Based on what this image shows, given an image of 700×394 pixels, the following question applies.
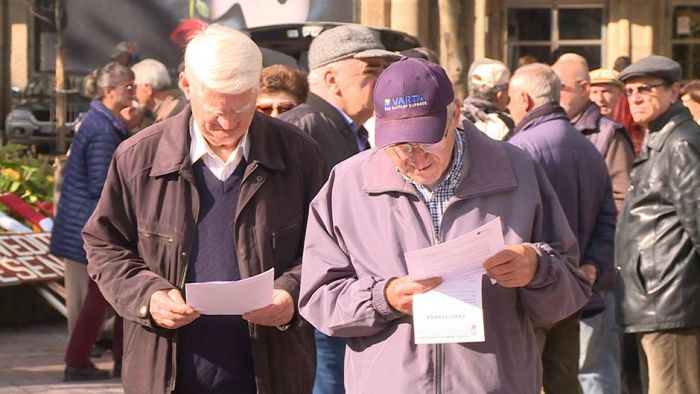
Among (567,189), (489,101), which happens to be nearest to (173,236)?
(567,189)

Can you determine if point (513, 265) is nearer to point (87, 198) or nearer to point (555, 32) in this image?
point (87, 198)

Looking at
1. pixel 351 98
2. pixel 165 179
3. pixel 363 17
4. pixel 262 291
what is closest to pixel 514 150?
pixel 262 291

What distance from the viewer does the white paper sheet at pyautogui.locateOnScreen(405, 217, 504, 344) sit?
370 cm

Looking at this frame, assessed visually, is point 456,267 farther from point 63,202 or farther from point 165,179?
point 63,202

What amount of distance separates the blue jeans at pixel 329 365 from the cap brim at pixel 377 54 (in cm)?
122

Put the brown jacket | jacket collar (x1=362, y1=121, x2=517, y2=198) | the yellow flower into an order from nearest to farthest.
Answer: jacket collar (x1=362, y1=121, x2=517, y2=198), the brown jacket, the yellow flower

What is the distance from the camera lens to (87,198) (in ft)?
30.1

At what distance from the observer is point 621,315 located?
23.3 ft

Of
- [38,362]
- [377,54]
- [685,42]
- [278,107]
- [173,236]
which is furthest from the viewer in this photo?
[685,42]

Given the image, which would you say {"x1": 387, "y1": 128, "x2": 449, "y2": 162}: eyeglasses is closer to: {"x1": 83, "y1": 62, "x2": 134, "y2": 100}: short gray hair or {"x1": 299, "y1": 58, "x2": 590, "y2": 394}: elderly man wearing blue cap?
{"x1": 299, "y1": 58, "x2": 590, "y2": 394}: elderly man wearing blue cap

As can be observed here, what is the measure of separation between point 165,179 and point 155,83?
18.3 ft

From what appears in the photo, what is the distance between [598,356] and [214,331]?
13.2 ft

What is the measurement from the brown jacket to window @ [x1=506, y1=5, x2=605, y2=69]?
59.8 ft

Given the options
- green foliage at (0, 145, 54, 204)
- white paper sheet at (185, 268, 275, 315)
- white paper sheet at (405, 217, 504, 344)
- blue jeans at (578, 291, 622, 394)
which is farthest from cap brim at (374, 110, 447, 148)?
green foliage at (0, 145, 54, 204)
